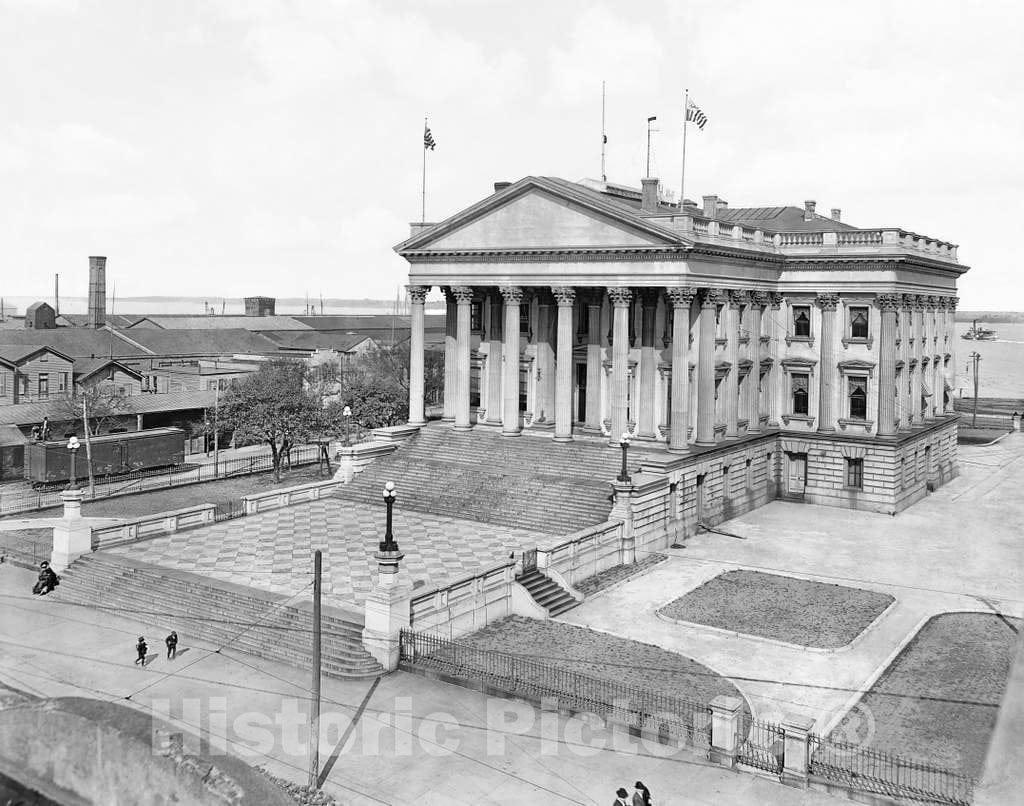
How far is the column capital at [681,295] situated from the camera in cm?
4581

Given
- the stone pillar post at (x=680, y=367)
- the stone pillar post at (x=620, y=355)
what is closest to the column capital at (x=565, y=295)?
the stone pillar post at (x=620, y=355)

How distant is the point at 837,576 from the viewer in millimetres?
39062

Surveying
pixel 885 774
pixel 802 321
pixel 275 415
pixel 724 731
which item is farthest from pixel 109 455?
pixel 885 774

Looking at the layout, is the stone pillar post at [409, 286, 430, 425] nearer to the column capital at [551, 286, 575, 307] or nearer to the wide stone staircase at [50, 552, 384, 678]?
the column capital at [551, 286, 575, 307]

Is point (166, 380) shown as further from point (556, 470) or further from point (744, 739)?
point (744, 739)

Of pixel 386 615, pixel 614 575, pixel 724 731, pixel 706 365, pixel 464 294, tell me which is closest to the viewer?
pixel 724 731

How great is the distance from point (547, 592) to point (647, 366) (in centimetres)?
1773

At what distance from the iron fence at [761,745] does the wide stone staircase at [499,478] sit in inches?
700

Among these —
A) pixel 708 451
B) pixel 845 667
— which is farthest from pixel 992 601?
pixel 708 451

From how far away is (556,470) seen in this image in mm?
47250

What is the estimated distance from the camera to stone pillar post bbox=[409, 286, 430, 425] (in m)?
54.1

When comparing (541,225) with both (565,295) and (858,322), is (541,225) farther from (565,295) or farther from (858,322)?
(858,322)

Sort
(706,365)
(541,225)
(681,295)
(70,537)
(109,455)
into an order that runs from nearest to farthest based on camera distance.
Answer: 1. (70,537)
2. (681,295)
3. (706,365)
4. (541,225)
5. (109,455)

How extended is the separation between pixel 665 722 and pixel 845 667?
321 inches
